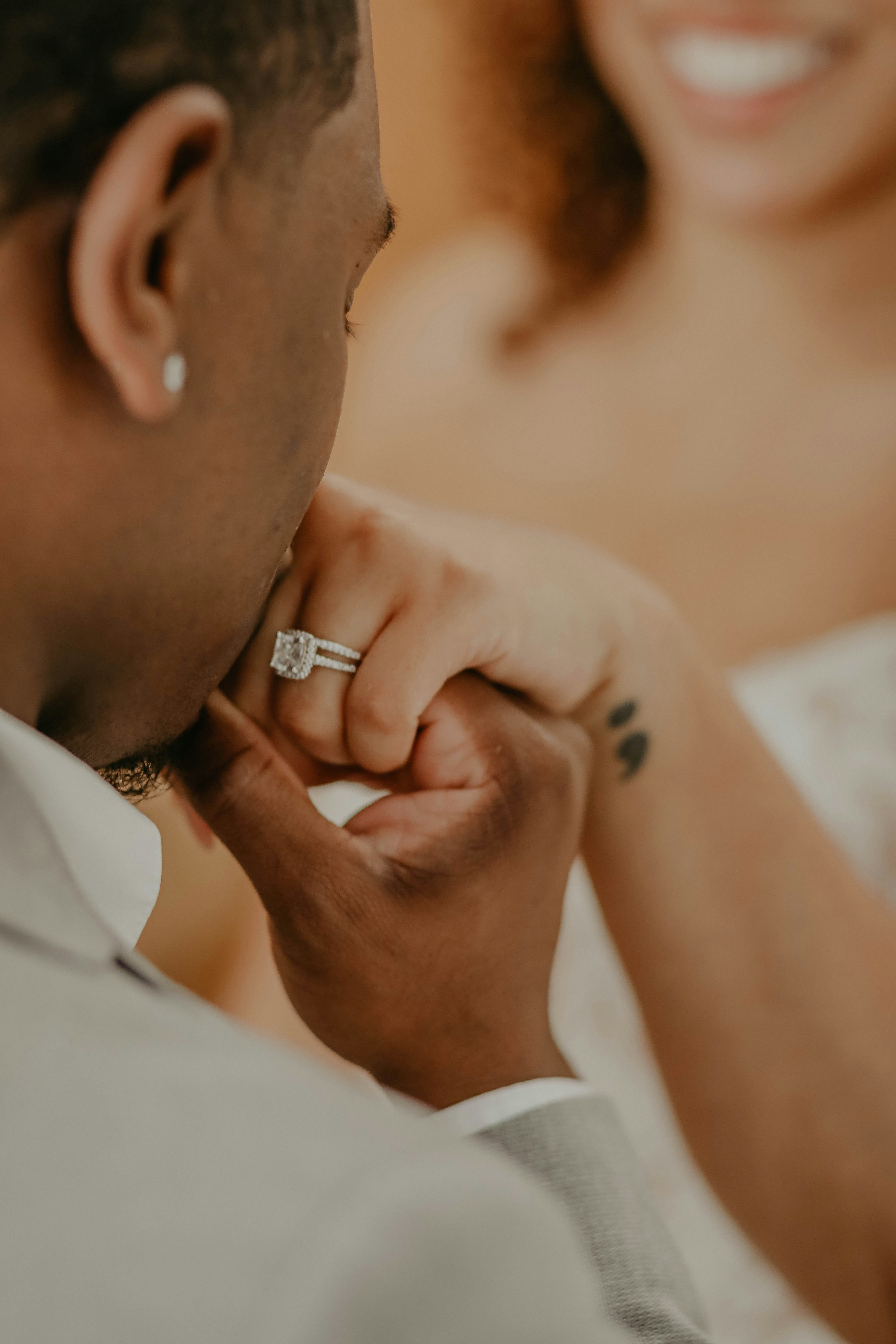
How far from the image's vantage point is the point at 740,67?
120 cm

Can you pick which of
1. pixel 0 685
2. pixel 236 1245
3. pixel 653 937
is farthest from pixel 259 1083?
pixel 653 937

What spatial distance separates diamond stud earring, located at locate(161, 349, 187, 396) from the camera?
0.38 metres

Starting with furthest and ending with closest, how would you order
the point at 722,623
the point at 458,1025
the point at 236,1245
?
the point at 722,623 → the point at 458,1025 → the point at 236,1245

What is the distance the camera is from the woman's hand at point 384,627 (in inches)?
23.3

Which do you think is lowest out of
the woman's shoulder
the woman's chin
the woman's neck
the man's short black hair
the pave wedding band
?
the woman's shoulder

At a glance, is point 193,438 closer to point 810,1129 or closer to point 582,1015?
point 810,1129

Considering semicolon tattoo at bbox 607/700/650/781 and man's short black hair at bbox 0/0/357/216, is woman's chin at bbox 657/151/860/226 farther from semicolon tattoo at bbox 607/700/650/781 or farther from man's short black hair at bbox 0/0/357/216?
man's short black hair at bbox 0/0/357/216

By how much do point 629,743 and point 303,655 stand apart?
0.88ft

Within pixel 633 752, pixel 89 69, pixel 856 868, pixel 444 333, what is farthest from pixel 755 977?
Result: pixel 444 333

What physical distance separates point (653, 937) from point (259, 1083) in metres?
0.54

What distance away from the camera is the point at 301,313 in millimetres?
428

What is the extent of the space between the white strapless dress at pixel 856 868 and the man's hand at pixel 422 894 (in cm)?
35

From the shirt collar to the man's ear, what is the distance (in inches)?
4.7

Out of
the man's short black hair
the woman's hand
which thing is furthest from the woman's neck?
the man's short black hair
